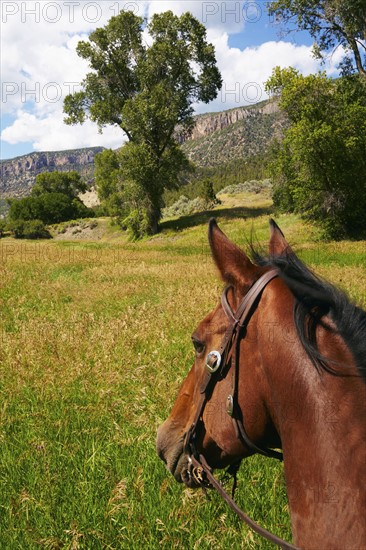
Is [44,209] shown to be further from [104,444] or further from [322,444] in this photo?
[322,444]

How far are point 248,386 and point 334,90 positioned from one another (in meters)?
26.6

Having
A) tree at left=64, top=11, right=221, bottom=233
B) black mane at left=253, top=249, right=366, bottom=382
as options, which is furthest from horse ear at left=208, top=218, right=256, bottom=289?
tree at left=64, top=11, right=221, bottom=233

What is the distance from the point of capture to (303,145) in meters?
23.0

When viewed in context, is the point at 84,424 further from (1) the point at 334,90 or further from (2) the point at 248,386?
(1) the point at 334,90

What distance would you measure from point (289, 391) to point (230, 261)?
570mm

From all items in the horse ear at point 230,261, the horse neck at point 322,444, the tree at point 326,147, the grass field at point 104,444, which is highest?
the tree at point 326,147

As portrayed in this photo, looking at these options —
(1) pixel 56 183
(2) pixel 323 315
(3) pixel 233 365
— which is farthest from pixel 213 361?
(1) pixel 56 183

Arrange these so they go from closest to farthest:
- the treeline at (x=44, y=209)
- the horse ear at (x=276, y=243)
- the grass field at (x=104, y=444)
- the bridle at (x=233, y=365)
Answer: the bridle at (x=233, y=365)
the horse ear at (x=276, y=243)
the grass field at (x=104, y=444)
the treeline at (x=44, y=209)

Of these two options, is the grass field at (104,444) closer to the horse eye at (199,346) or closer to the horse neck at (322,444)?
the horse eye at (199,346)

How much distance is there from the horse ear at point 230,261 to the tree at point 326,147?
22728mm

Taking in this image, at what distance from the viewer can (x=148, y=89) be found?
33.1 metres

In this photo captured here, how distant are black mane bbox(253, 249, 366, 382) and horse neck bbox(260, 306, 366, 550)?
0.11 feet

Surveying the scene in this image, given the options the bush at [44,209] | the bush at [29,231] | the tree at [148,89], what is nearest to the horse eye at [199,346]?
the tree at [148,89]

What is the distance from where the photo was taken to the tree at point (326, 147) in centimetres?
2280
